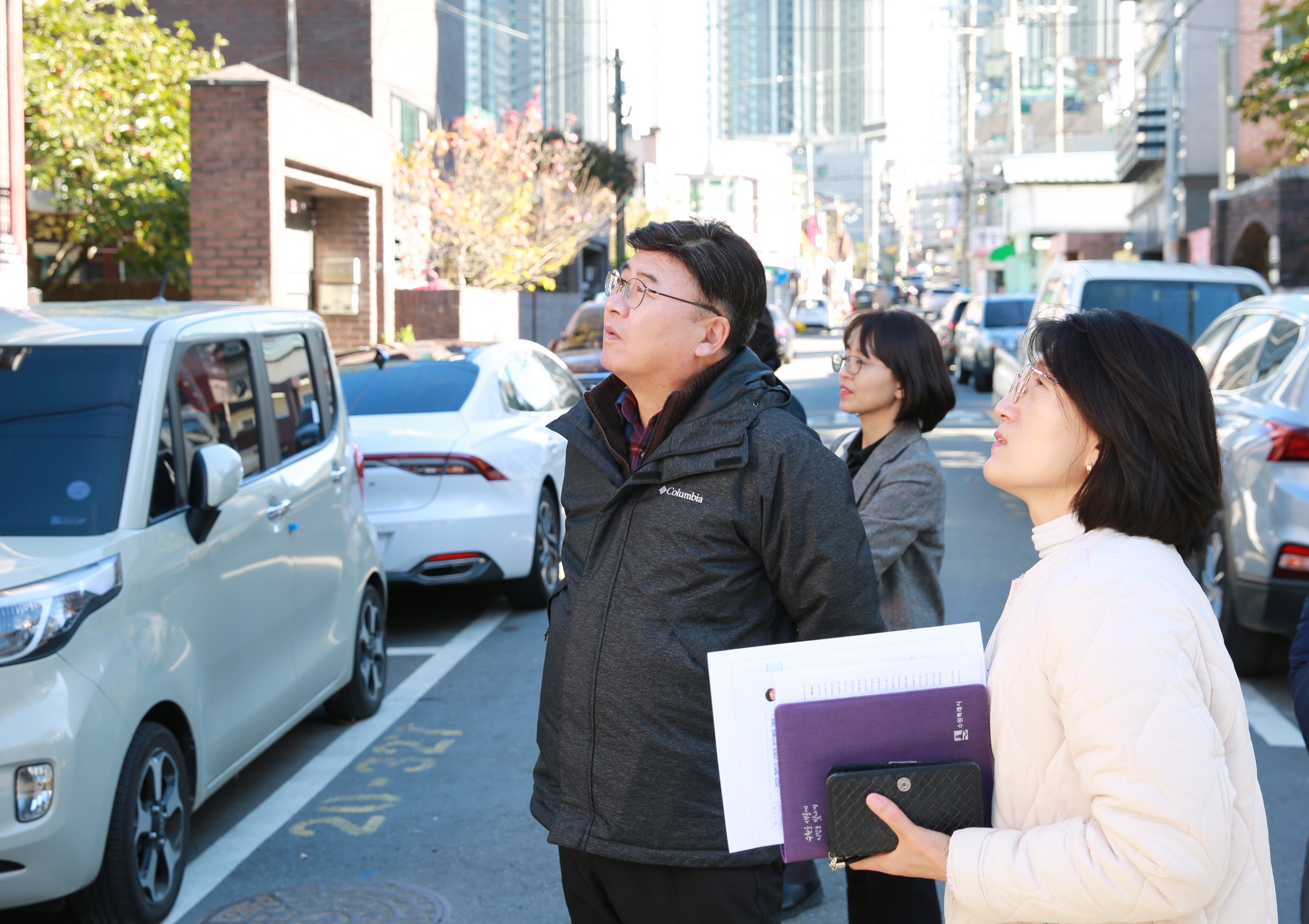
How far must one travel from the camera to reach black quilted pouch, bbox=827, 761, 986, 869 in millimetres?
1910

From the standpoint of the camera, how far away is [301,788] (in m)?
5.46

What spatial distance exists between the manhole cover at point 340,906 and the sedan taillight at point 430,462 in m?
3.69

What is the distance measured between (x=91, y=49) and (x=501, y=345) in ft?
26.0

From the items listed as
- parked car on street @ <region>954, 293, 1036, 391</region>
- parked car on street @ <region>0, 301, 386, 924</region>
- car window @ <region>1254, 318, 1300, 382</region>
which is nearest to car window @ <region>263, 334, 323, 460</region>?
parked car on street @ <region>0, 301, 386, 924</region>

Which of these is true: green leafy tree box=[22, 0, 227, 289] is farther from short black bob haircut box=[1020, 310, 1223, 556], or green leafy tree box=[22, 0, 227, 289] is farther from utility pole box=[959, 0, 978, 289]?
utility pole box=[959, 0, 978, 289]

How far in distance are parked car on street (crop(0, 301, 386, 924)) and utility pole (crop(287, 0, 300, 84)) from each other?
59.7 ft

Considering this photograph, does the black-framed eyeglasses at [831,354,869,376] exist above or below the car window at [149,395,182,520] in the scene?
above

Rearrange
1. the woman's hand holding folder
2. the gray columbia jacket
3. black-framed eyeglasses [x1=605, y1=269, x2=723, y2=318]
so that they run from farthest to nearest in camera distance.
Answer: black-framed eyeglasses [x1=605, y1=269, x2=723, y2=318], the gray columbia jacket, the woman's hand holding folder

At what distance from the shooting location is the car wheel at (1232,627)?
21.9 ft

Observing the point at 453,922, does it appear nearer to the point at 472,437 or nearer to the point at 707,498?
the point at 707,498

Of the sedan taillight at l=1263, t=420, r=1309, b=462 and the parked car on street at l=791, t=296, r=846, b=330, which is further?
the parked car on street at l=791, t=296, r=846, b=330

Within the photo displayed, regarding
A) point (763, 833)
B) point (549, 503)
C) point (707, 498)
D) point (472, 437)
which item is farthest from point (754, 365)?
point (549, 503)

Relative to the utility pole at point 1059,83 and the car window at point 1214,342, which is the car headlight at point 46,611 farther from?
the utility pole at point 1059,83

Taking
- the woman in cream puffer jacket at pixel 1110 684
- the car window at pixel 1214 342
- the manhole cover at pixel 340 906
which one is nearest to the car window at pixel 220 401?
the manhole cover at pixel 340 906
